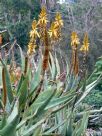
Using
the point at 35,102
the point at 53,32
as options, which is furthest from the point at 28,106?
the point at 53,32

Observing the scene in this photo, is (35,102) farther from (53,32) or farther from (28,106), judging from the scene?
(53,32)

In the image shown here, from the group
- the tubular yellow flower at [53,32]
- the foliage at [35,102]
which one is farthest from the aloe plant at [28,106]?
the tubular yellow flower at [53,32]

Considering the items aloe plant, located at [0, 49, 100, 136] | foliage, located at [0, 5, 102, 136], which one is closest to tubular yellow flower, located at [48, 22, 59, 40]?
foliage, located at [0, 5, 102, 136]

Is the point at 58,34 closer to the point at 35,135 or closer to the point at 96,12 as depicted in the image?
the point at 35,135

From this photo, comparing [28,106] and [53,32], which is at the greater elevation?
[53,32]

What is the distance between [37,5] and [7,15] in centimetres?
126

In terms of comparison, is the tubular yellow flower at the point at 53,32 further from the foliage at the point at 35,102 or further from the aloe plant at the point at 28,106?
the aloe plant at the point at 28,106

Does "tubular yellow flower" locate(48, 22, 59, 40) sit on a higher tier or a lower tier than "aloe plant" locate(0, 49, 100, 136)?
higher

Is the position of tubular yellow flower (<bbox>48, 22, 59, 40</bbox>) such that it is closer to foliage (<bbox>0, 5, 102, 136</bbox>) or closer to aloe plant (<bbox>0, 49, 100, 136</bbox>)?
foliage (<bbox>0, 5, 102, 136</bbox>)

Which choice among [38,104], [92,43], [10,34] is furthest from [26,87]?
[10,34]

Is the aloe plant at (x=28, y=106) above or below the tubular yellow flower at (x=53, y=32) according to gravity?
below

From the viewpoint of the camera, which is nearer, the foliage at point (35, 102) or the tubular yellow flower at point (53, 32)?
the foliage at point (35, 102)

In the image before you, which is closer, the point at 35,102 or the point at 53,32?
the point at 35,102

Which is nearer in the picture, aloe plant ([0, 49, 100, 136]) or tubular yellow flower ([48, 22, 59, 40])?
aloe plant ([0, 49, 100, 136])
